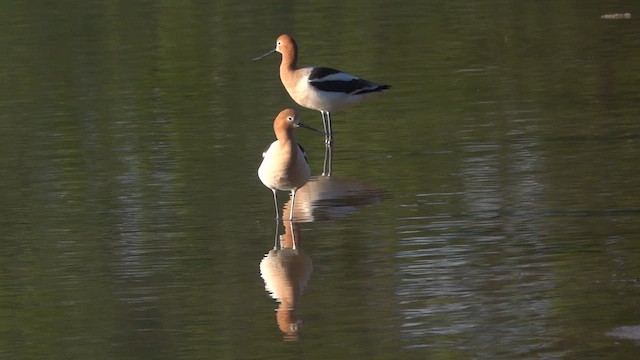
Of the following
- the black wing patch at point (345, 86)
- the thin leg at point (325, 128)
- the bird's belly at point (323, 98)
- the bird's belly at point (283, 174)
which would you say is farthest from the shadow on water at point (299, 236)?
the black wing patch at point (345, 86)

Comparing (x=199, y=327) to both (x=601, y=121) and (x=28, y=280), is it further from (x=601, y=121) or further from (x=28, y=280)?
(x=601, y=121)

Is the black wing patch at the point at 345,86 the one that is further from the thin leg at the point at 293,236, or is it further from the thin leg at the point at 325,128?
the thin leg at the point at 293,236

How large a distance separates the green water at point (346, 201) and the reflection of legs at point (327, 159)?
0.34 ft

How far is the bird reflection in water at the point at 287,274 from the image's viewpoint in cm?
895

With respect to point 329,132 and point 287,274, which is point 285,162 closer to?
point 287,274

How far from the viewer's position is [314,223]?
11.7 m

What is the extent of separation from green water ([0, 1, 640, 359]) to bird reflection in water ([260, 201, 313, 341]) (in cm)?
7

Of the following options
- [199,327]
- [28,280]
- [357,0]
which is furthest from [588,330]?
[357,0]

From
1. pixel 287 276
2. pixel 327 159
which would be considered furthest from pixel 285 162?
pixel 327 159

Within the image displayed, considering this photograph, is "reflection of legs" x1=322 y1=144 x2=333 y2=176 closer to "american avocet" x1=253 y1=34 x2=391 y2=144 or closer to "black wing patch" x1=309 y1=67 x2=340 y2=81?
"american avocet" x1=253 y1=34 x2=391 y2=144

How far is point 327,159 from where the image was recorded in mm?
14461

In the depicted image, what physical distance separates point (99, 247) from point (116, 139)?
4614 millimetres

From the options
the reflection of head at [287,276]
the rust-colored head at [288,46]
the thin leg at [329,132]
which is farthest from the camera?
the rust-colored head at [288,46]

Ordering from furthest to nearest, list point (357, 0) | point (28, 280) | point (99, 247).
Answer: point (357, 0) < point (99, 247) < point (28, 280)
